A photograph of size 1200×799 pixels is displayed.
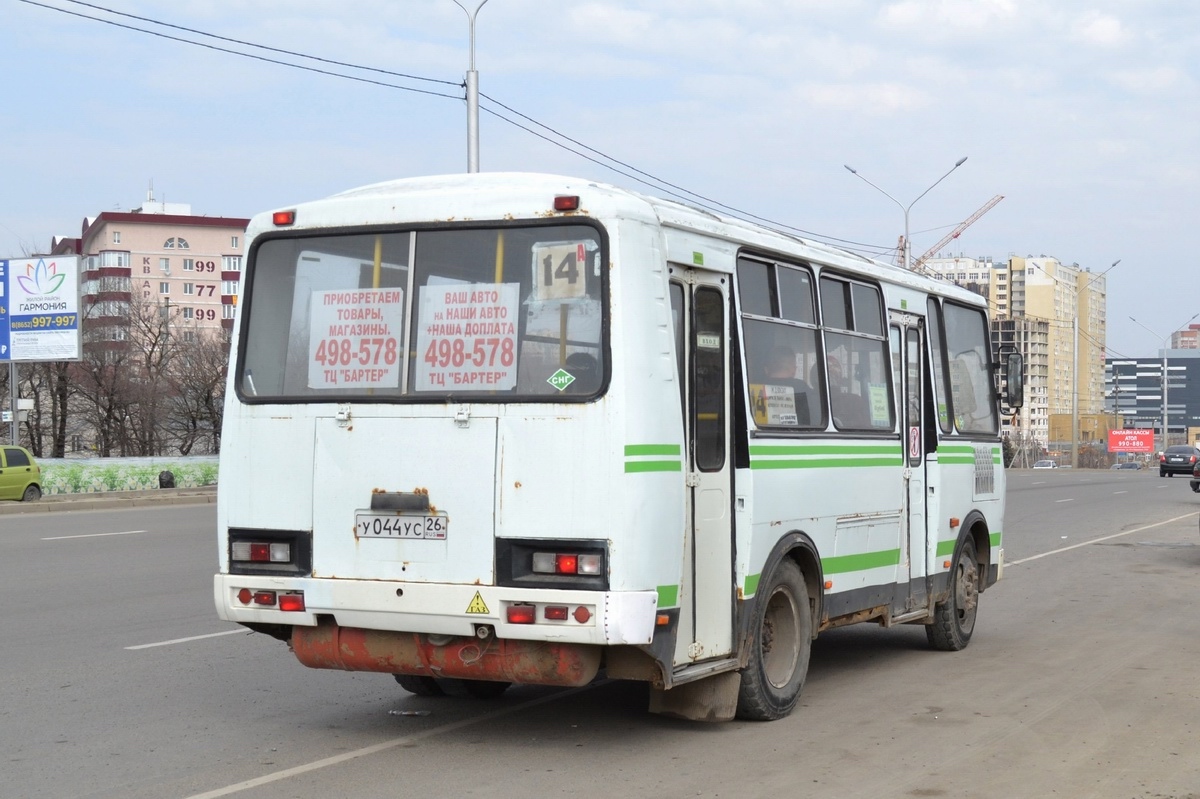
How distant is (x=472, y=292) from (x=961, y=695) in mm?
4337

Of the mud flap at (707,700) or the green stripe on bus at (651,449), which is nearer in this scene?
the green stripe on bus at (651,449)

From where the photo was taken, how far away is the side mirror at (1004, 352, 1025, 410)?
11.9 metres

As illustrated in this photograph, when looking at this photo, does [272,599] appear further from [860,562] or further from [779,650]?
[860,562]

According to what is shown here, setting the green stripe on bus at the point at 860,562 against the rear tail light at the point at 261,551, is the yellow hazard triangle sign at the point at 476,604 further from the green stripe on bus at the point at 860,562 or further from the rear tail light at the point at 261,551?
the green stripe on bus at the point at 860,562

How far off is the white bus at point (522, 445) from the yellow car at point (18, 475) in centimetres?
2978

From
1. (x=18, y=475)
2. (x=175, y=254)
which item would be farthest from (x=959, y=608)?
(x=175, y=254)

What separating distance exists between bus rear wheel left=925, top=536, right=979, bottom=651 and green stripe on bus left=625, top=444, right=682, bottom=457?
4.86 meters

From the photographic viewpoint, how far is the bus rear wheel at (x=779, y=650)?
7613mm

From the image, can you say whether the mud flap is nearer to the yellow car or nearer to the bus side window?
the bus side window

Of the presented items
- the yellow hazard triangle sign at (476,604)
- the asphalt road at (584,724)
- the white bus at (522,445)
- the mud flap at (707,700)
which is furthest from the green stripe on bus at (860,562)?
the yellow hazard triangle sign at (476,604)

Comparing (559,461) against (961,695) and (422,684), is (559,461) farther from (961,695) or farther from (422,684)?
(961,695)

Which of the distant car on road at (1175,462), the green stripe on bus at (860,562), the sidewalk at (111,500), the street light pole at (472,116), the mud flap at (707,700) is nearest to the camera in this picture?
the mud flap at (707,700)

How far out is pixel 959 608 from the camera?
1105 cm

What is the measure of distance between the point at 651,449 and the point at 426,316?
133cm
